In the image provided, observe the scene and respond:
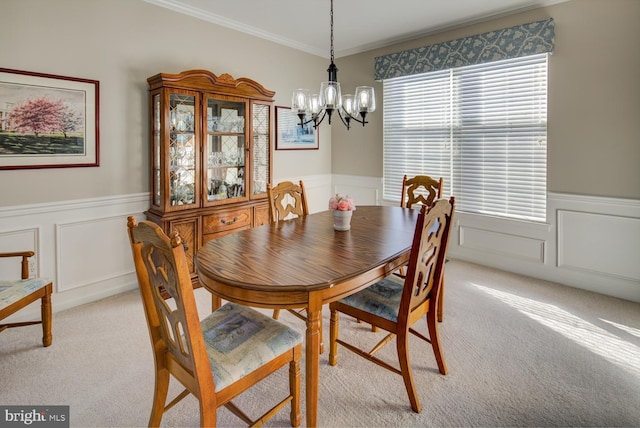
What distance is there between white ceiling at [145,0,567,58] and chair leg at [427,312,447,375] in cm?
285

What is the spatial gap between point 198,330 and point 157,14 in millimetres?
3153

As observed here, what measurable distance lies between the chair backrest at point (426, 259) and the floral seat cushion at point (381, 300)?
0.08 meters

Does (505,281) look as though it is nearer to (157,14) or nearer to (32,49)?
(157,14)

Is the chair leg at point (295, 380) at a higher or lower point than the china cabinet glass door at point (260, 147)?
lower

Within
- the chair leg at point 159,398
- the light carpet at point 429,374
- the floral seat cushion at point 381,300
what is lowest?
the light carpet at point 429,374

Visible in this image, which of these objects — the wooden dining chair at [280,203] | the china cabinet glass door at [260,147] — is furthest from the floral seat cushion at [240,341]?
the china cabinet glass door at [260,147]

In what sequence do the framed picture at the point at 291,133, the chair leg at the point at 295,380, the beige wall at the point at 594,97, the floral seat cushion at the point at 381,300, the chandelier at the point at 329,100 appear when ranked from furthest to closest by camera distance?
the framed picture at the point at 291,133 < the beige wall at the point at 594,97 < the chandelier at the point at 329,100 < the floral seat cushion at the point at 381,300 < the chair leg at the point at 295,380

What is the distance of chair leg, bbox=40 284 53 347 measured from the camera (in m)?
2.38

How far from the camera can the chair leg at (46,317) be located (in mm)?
2383

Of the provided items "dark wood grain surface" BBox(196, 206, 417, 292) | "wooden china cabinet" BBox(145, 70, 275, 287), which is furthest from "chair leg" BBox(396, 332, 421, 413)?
"wooden china cabinet" BBox(145, 70, 275, 287)

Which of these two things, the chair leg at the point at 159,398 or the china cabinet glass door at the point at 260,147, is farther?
the china cabinet glass door at the point at 260,147

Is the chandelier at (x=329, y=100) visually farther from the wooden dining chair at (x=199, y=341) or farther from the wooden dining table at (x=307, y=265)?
the wooden dining chair at (x=199, y=341)

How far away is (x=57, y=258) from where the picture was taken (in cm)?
293
